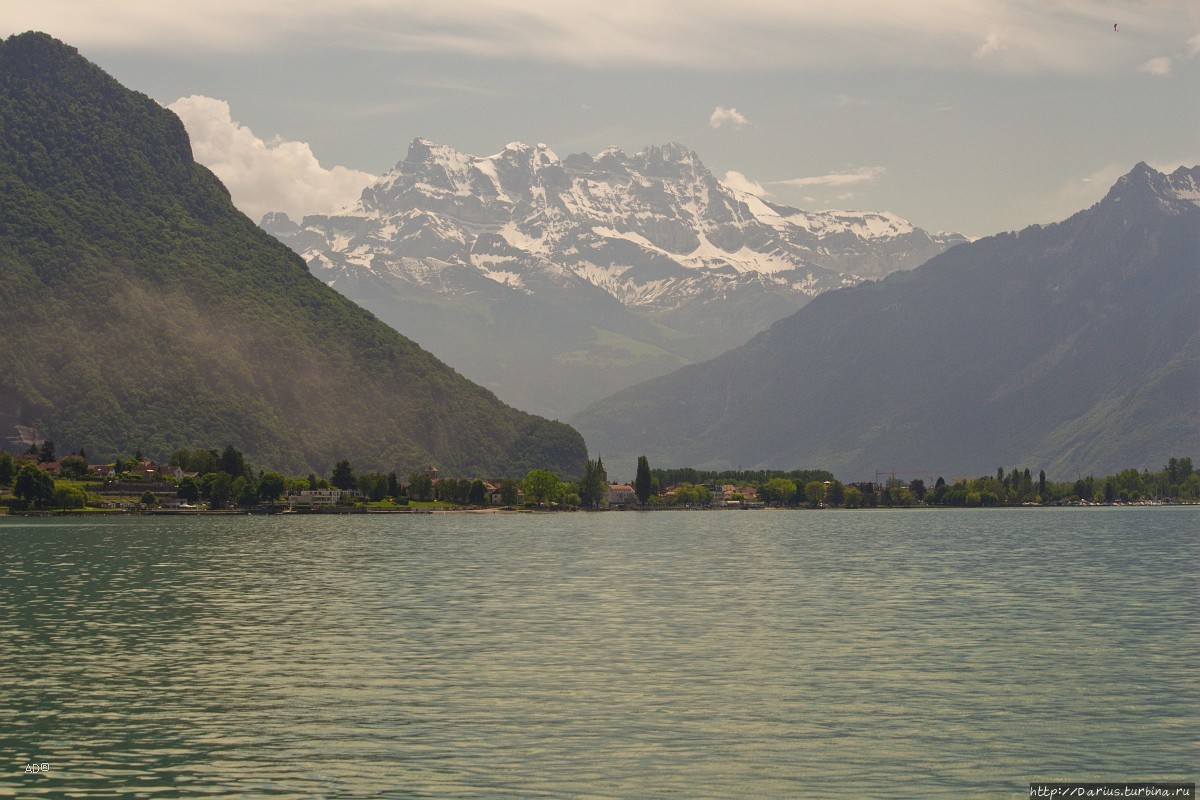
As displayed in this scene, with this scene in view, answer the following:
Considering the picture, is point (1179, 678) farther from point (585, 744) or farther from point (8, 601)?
point (8, 601)

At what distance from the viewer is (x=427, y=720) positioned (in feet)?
192

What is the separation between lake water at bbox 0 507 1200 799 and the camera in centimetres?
4912

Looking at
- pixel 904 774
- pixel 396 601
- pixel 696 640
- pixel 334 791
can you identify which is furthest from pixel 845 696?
pixel 396 601

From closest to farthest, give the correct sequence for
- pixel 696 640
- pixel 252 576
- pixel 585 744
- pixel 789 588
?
pixel 585 744, pixel 696 640, pixel 789 588, pixel 252 576

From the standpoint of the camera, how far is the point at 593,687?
65.9 metres

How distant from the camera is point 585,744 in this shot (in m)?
53.5

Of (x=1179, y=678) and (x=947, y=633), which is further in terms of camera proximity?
(x=947, y=633)

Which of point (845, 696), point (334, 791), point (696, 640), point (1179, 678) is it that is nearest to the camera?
point (334, 791)

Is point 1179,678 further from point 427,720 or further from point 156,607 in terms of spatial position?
point 156,607

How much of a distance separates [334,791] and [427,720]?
11676 mm

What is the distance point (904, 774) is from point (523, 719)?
1618cm

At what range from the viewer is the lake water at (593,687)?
49.1 metres

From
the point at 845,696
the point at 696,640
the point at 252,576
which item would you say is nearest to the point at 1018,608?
the point at 696,640

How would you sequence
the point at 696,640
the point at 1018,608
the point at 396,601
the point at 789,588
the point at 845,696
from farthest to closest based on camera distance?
the point at 789,588 < the point at 396,601 < the point at 1018,608 < the point at 696,640 < the point at 845,696
